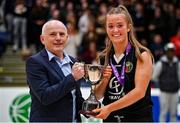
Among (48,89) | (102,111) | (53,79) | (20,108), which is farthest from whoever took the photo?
(20,108)

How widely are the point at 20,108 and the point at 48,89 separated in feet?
20.3

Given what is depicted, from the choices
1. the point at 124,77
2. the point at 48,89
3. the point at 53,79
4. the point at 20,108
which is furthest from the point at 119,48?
the point at 20,108

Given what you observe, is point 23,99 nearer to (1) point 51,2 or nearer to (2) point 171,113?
(2) point 171,113

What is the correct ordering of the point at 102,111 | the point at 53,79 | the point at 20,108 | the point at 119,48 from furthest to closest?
1. the point at 20,108
2. the point at 119,48
3. the point at 102,111
4. the point at 53,79

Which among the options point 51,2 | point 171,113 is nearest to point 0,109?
point 171,113

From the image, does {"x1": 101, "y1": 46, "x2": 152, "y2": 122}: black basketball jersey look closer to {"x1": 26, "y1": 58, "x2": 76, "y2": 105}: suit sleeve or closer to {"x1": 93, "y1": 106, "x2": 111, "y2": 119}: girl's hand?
{"x1": 93, "y1": 106, "x2": 111, "y2": 119}: girl's hand

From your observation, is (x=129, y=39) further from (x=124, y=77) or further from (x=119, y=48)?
(x=124, y=77)

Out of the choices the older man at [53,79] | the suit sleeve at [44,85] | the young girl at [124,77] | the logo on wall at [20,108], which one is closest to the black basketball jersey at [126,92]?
the young girl at [124,77]

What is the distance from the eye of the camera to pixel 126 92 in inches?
157

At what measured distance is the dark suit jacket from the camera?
144 inches

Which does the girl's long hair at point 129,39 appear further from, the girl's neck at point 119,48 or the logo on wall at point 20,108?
the logo on wall at point 20,108

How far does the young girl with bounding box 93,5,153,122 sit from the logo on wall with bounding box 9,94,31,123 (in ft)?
18.3

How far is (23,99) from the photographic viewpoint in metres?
9.78

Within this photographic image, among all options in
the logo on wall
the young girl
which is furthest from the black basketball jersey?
the logo on wall
